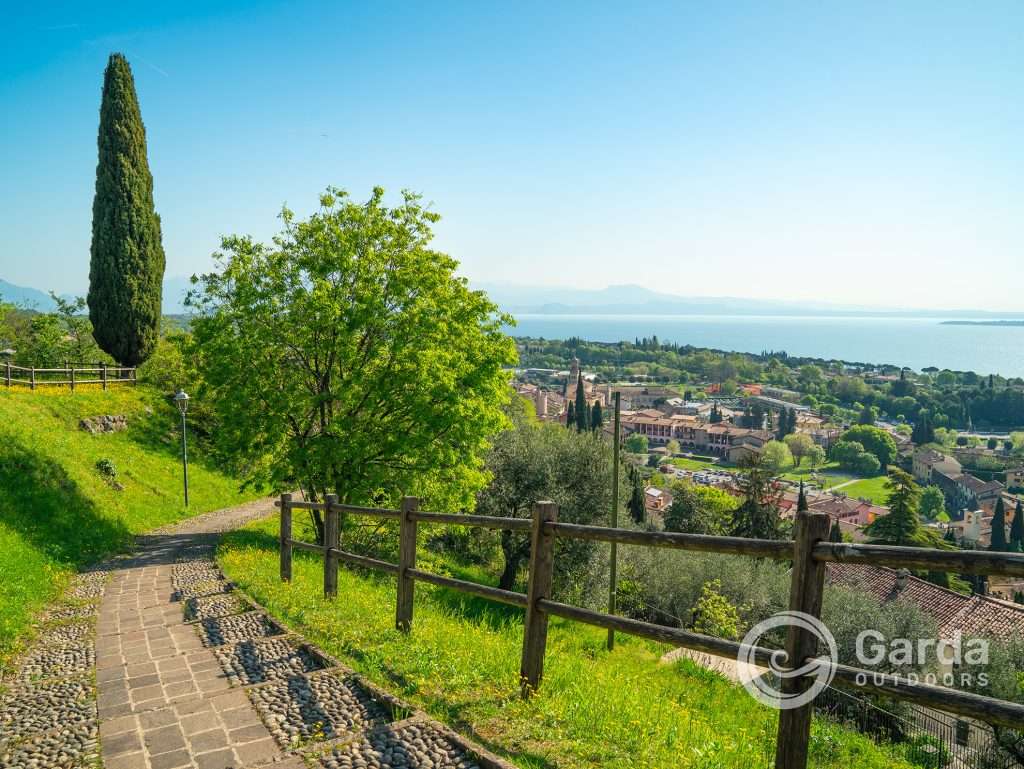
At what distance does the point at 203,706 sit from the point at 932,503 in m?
107

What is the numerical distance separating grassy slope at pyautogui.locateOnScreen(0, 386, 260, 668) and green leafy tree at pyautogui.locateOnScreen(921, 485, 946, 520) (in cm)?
9724

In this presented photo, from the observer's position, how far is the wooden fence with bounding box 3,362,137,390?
77.3 ft

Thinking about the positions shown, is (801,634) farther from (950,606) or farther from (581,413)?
(581,413)

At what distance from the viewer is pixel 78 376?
26.8 meters

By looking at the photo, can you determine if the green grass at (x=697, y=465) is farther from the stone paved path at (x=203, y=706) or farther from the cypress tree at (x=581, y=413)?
the stone paved path at (x=203, y=706)

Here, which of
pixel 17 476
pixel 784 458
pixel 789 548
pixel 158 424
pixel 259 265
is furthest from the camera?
pixel 784 458

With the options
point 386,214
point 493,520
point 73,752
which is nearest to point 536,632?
point 493,520

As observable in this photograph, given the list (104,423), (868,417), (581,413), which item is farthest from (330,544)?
(868,417)

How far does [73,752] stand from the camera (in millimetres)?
4242

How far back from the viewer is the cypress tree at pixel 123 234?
25.4 metres

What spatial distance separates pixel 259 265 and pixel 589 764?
14231 mm

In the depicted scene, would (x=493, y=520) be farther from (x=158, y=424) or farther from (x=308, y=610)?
(x=158, y=424)

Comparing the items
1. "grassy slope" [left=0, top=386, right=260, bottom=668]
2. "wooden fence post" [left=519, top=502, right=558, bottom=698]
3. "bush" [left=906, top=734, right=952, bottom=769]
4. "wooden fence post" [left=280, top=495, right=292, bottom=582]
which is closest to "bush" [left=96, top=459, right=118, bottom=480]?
"grassy slope" [left=0, top=386, right=260, bottom=668]

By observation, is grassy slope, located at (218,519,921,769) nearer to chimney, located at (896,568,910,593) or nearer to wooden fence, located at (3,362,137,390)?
wooden fence, located at (3,362,137,390)
